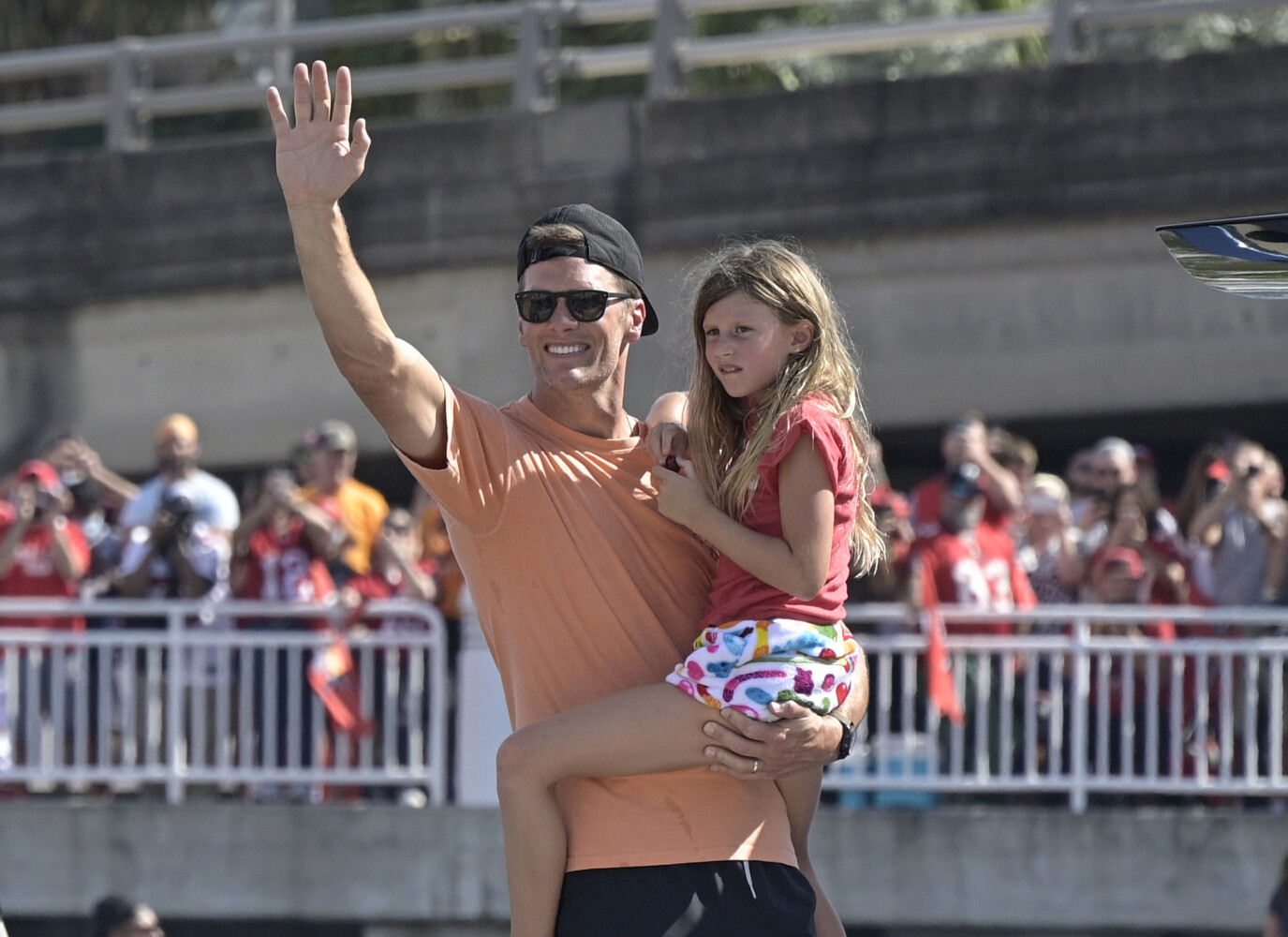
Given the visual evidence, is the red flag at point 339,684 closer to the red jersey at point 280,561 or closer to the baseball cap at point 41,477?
the red jersey at point 280,561

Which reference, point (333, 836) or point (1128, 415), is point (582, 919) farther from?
point (1128, 415)

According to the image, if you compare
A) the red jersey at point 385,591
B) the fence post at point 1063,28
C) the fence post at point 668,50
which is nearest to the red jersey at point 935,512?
the red jersey at point 385,591

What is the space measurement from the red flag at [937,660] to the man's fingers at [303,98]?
18.2 ft

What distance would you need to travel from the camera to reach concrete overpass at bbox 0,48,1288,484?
1171cm

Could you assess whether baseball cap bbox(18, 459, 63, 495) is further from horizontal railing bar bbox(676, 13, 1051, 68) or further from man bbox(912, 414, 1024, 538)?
A: horizontal railing bar bbox(676, 13, 1051, 68)

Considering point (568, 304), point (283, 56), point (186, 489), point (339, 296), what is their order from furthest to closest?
point (283, 56) < point (186, 489) < point (568, 304) < point (339, 296)

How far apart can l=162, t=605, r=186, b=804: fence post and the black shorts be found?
556cm

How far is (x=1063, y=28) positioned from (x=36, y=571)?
6319 mm

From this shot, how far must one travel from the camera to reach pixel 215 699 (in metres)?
8.96

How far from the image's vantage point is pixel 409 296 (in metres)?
13.1

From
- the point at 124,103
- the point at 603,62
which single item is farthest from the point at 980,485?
the point at 124,103

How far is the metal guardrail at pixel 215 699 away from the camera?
8.80 metres

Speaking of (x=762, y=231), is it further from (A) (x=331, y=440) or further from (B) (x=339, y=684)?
(B) (x=339, y=684)

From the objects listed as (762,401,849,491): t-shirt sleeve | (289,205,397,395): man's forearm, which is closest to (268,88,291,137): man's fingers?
(289,205,397,395): man's forearm
